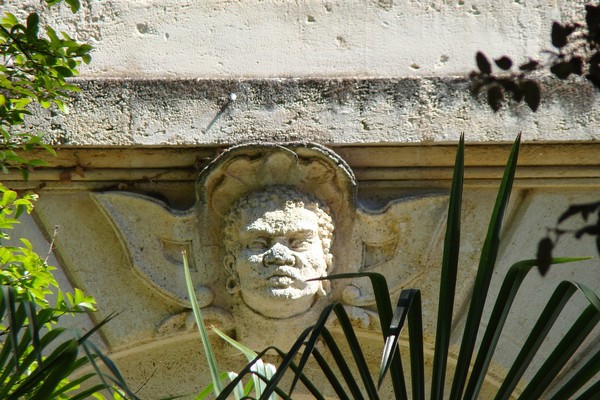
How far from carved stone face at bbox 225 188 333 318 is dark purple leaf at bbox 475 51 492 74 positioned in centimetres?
69

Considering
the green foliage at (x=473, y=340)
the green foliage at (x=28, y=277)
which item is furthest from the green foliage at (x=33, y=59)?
the green foliage at (x=473, y=340)

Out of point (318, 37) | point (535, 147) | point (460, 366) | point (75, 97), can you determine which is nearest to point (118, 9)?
point (75, 97)

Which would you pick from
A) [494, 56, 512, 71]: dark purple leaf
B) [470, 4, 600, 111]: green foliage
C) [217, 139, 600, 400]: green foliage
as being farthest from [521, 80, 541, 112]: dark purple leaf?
[217, 139, 600, 400]: green foliage

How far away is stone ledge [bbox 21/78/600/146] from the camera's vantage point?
3.62m

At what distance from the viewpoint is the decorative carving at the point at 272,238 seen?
140 inches

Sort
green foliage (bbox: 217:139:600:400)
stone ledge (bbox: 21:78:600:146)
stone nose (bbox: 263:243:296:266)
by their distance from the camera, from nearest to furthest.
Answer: green foliage (bbox: 217:139:600:400) < stone nose (bbox: 263:243:296:266) < stone ledge (bbox: 21:78:600:146)

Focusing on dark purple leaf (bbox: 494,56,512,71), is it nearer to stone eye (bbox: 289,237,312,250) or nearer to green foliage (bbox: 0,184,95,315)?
stone eye (bbox: 289,237,312,250)

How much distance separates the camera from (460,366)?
240cm

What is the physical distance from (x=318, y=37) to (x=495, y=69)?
566 millimetres

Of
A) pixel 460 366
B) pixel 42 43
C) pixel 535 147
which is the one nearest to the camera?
pixel 460 366

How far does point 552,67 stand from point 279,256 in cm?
104

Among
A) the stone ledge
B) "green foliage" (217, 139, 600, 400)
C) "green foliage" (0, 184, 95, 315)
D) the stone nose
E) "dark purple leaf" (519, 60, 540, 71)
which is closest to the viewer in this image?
"green foliage" (217, 139, 600, 400)

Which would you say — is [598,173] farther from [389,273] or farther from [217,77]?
[217,77]

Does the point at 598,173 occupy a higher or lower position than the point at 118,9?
lower
